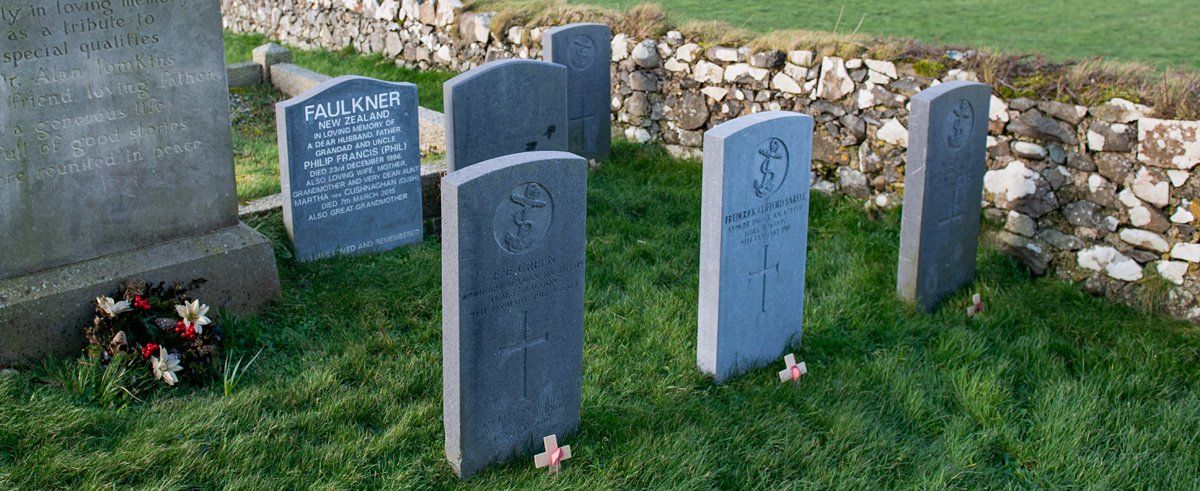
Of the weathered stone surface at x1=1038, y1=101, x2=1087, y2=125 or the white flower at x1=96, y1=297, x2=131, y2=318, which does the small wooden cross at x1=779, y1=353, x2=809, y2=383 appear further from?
the white flower at x1=96, y1=297, x2=131, y2=318

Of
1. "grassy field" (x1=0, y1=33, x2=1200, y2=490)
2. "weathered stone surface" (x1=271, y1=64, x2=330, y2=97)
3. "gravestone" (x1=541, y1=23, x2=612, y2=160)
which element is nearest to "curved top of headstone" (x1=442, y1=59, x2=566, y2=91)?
"grassy field" (x1=0, y1=33, x2=1200, y2=490)

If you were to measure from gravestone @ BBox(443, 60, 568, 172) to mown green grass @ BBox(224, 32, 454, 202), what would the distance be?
1539 mm

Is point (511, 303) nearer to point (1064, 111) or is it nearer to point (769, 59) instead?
point (1064, 111)

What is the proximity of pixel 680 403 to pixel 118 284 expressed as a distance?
2.72 metres

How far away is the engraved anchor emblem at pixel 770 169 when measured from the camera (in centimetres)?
487

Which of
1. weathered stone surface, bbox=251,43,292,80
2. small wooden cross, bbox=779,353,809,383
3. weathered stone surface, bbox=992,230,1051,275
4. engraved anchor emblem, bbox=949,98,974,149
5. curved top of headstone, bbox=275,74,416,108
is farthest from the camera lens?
weathered stone surface, bbox=251,43,292,80

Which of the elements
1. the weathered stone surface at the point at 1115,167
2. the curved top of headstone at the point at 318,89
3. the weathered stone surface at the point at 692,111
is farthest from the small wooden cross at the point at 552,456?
the weathered stone surface at the point at 692,111

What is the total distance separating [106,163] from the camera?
5.02m

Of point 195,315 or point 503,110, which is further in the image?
point 503,110

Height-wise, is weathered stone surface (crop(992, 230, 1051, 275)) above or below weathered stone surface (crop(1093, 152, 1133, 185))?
below

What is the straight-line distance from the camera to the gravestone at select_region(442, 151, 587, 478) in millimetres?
3855

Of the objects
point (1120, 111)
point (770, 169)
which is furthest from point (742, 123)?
point (1120, 111)

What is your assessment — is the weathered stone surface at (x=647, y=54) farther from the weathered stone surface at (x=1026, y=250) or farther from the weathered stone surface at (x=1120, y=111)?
the weathered stone surface at (x=1120, y=111)

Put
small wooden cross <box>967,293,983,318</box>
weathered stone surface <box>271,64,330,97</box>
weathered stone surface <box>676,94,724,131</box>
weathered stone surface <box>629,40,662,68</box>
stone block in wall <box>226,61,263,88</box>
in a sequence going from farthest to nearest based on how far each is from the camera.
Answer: stone block in wall <box>226,61,263,88</box>
weathered stone surface <box>271,64,330,97</box>
weathered stone surface <box>629,40,662,68</box>
weathered stone surface <box>676,94,724,131</box>
small wooden cross <box>967,293,983,318</box>
